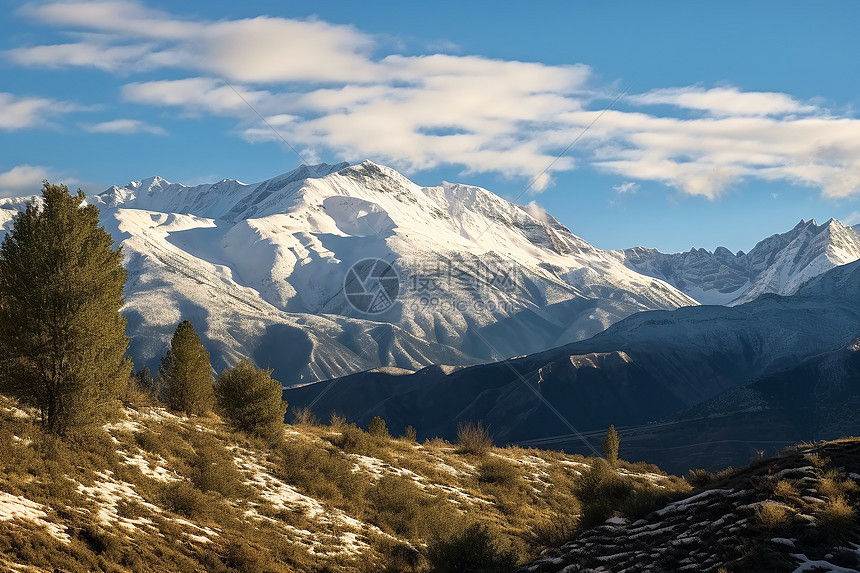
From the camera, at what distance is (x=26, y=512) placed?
18625 mm

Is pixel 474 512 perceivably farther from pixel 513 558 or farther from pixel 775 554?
pixel 775 554

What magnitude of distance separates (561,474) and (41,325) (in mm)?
31881

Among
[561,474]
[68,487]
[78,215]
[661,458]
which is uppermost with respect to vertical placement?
[78,215]

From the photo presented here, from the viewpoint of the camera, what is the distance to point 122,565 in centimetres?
1844

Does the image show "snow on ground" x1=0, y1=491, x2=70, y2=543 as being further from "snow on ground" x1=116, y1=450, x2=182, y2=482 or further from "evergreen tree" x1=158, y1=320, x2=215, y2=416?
"evergreen tree" x1=158, y1=320, x2=215, y2=416

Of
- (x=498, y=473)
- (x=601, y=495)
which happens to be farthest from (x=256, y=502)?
(x=498, y=473)

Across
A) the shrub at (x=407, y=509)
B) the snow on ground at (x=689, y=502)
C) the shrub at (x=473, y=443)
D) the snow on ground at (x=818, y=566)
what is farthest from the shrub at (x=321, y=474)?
the snow on ground at (x=818, y=566)

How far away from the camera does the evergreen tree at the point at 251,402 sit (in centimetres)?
3647

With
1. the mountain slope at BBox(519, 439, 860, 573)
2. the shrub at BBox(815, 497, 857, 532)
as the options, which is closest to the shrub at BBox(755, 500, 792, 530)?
the mountain slope at BBox(519, 439, 860, 573)

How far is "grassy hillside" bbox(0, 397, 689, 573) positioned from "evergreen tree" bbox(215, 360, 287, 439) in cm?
93

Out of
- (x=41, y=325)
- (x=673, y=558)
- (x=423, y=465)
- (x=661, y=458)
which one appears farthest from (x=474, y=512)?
(x=661, y=458)

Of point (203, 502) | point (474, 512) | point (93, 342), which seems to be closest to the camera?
point (203, 502)

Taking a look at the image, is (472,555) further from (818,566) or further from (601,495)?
(818,566)

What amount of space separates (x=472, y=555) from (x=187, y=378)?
22706 mm
